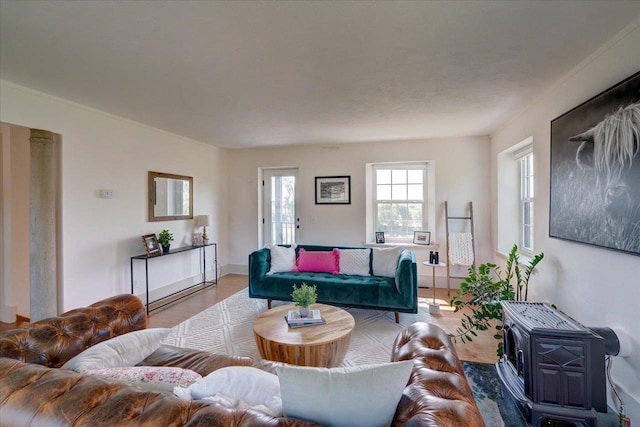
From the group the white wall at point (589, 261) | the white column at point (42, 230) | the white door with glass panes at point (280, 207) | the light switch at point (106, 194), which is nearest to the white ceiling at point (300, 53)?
the white wall at point (589, 261)

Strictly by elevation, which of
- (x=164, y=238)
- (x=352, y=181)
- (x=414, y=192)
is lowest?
(x=164, y=238)

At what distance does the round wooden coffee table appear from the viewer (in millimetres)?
2088

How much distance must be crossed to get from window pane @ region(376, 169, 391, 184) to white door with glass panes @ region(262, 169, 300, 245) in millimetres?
1534

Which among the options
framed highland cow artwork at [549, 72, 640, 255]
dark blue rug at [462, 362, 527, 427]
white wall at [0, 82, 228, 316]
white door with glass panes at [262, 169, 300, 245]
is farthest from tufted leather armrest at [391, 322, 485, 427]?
white door with glass panes at [262, 169, 300, 245]

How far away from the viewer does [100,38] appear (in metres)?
1.86

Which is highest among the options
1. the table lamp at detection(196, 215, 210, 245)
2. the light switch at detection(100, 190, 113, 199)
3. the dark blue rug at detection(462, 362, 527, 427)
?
the light switch at detection(100, 190, 113, 199)

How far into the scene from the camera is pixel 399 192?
5105 mm

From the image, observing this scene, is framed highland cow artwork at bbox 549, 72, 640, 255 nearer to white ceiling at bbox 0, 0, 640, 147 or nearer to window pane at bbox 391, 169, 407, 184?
white ceiling at bbox 0, 0, 640, 147

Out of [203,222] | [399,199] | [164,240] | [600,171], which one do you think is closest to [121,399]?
[600,171]


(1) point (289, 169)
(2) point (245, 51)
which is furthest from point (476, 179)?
(2) point (245, 51)

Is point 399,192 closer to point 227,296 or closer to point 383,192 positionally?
point 383,192

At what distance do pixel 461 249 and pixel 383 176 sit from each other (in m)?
1.75

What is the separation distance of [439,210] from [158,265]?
4429mm

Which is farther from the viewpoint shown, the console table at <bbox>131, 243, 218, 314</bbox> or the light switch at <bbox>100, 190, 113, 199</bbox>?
the console table at <bbox>131, 243, 218, 314</bbox>
